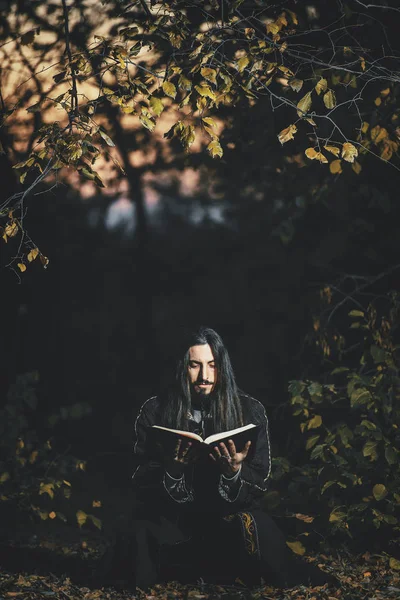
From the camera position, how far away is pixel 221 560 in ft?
16.1

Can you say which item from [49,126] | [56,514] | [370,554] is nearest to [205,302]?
[56,514]

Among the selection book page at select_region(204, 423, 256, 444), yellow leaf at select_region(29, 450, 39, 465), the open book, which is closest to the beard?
the open book

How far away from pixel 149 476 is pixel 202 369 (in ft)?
2.39

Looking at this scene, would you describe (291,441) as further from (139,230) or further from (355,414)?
(139,230)

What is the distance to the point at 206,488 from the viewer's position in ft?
15.6

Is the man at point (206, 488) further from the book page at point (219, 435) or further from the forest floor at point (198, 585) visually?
the book page at point (219, 435)

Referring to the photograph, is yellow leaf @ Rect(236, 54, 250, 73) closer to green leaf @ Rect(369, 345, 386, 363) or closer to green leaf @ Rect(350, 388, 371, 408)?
green leaf @ Rect(369, 345, 386, 363)

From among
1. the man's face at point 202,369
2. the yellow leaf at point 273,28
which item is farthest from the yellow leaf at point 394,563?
the yellow leaf at point 273,28

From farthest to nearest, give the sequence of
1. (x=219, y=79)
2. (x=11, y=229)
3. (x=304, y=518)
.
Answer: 1. (x=219, y=79)
2. (x=304, y=518)
3. (x=11, y=229)

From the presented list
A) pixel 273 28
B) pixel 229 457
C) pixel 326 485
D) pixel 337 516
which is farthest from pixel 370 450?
pixel 273 28

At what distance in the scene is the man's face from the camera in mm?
4785

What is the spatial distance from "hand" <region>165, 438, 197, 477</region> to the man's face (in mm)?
360

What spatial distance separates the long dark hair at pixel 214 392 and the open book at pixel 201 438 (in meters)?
0.11

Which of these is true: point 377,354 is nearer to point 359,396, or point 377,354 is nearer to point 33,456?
point 359,396
